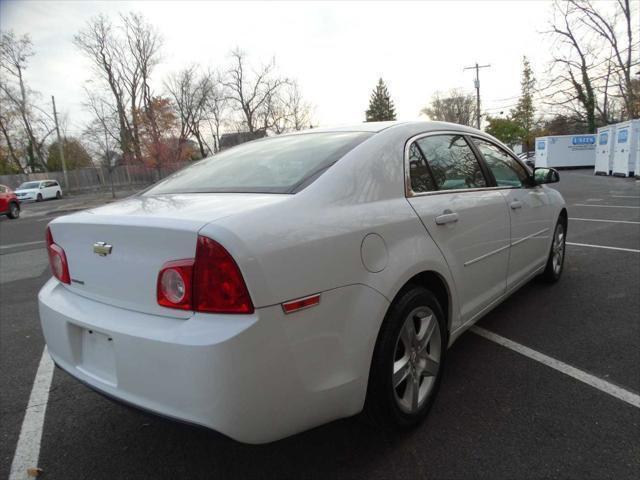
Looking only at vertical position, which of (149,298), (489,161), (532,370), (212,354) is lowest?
(532,370)

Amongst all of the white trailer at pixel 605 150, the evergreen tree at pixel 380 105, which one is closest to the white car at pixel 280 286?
the white trailer at pixel 605 150

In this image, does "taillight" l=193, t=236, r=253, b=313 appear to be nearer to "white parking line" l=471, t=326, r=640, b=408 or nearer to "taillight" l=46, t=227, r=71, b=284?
"taillight" l=46, t=227, r=71, b=284

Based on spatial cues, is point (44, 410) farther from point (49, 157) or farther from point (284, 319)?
point (49, 157)

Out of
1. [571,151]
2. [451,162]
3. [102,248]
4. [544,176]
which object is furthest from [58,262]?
[571,151]

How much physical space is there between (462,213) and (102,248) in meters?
1.95

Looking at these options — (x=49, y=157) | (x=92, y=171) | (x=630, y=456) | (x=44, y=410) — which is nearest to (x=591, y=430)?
(x=630, y=456)

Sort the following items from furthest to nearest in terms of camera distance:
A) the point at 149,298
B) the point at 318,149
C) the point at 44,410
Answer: the point at 44,410 < the point at 318,149 < the point at 149,298

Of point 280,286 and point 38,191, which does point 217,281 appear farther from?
point 38,191

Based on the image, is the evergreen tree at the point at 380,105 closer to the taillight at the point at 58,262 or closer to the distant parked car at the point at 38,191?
the distant parked car at the point at 38,191

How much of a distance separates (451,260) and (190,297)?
58.8 inches

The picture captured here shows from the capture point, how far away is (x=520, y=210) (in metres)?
3.47

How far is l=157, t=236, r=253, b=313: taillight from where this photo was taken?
158cm

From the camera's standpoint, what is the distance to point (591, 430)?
2.26 m

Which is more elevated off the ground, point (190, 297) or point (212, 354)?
point (190, 297)
